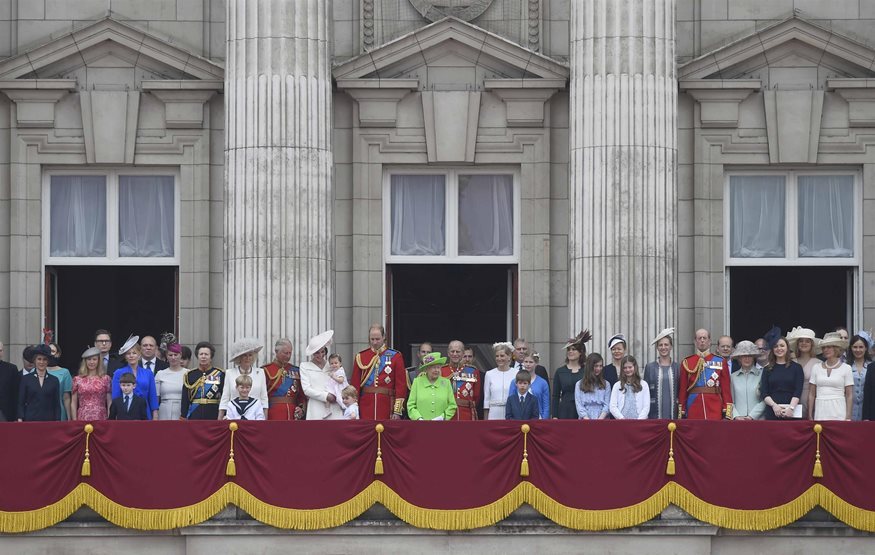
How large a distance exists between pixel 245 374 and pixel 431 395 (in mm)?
2425

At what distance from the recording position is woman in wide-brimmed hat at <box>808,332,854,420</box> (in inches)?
909

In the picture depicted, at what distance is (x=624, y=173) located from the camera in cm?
2669

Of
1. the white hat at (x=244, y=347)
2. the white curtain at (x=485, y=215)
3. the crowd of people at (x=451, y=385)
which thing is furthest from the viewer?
the white curtain at (x=485, y=215)

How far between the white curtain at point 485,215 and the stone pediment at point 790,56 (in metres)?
3.36

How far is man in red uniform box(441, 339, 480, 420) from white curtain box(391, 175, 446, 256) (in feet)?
15.8

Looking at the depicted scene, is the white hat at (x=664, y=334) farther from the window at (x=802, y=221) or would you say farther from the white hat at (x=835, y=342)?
the window at (x=802, y=221)

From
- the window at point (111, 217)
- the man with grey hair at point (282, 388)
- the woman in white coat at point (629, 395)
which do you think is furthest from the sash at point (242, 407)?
the window at point (111, 217)

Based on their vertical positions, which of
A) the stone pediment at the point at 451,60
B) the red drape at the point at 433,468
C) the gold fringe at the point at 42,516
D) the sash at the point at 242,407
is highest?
the stone pediment at the point at 451,60

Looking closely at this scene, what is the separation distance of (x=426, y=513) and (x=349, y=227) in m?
7.49

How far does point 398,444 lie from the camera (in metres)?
22.6

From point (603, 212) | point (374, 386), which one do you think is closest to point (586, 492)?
point (374, 386)

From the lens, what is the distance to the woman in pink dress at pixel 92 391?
2366cm

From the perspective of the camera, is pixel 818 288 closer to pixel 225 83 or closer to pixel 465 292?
pixel 465 292

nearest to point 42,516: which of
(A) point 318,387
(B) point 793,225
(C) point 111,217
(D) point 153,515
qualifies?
(D) point 153,515
